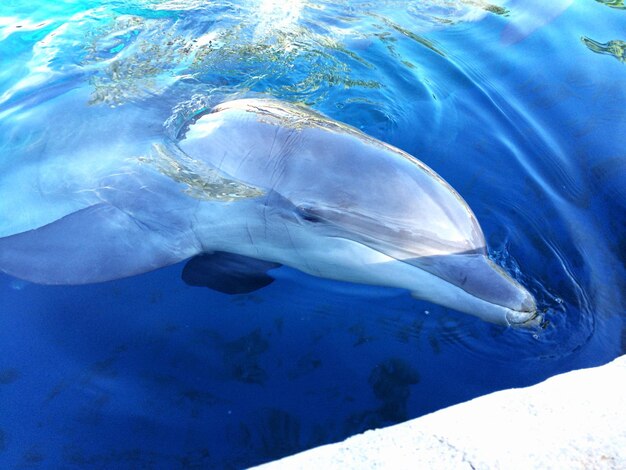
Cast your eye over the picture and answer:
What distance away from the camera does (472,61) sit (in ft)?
26.2

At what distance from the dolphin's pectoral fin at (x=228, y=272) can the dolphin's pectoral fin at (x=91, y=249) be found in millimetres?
136

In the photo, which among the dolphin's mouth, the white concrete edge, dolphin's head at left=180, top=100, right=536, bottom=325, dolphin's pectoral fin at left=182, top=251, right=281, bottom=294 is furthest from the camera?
dolphin's pectoral fin at left=182, top=251, right=281, bottom=294

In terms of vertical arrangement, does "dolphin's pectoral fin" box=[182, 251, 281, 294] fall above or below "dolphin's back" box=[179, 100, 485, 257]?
below

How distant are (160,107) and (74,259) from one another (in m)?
2.16

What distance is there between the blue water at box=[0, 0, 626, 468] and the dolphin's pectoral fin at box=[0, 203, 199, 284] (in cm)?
18

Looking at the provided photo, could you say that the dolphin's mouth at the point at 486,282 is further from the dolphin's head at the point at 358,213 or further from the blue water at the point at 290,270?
the blue water at the point at 290,270

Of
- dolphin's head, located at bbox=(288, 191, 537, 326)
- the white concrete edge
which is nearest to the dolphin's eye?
dolphin's head, located at bbox=(288, 191, 537, 326)

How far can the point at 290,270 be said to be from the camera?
4613mm

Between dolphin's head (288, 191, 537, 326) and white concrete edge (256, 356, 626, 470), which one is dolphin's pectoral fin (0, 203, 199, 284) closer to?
dolphin's head (288, 191, 537, 326)

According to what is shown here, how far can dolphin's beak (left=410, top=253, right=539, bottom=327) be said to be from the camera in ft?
12.4

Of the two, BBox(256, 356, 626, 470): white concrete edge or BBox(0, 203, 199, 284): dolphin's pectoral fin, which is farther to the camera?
BBox(0, 203, 199, 284): dolphin's pectoral fin

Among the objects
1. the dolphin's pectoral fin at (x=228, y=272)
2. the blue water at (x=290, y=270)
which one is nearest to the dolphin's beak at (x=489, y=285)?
the blue water at (x=290, y=270)

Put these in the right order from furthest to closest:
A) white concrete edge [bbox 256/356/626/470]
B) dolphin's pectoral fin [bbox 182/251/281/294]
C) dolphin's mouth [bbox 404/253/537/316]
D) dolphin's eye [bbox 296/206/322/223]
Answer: dolphin's pectoral fin [bbox 182/251/281/294], dolphin's eye [bbox 296/206/322/223], dolphin's mouth [bbox 404/253/537/316], white concrete edge [bbox 256/356/626/470]

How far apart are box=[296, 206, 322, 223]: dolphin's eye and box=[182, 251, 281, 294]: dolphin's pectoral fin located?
55 cm
